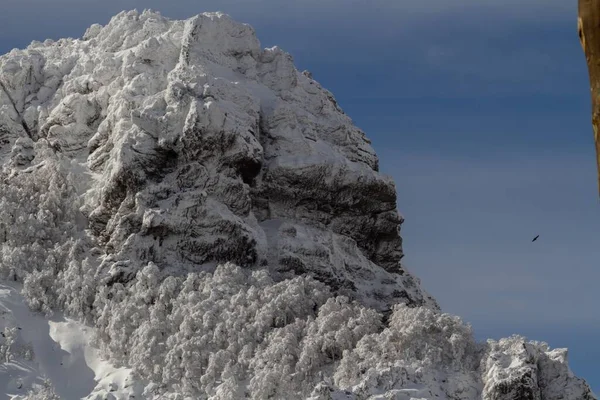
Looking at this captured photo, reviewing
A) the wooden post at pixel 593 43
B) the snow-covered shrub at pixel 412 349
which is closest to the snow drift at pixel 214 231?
the snow-covered shrub at pixel 412 349

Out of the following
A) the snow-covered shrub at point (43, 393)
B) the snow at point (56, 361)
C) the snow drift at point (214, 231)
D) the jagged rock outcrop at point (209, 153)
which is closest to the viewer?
the snow drift at point (214, 231)

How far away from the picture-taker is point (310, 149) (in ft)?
301

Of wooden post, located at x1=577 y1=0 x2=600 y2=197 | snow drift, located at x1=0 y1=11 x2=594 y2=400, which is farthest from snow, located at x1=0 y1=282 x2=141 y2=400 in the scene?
wooden post, located at x1=577 y1=0 x2=600 y2=197

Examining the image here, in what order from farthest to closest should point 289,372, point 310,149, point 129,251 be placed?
point 310,149 < point 129,251 < point 289,372

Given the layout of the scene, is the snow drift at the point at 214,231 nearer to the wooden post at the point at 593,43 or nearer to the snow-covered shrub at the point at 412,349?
the snow-covered shrub at the point at 412,349

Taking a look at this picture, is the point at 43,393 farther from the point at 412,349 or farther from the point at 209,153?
the point at 209,153

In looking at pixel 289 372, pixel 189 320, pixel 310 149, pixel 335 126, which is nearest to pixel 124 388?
pixel 189 320

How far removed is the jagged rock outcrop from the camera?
84625mm

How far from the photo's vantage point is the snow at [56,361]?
238 ft

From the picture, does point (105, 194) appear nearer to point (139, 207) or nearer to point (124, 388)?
point (139, 207)

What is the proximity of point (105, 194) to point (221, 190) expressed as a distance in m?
9.05

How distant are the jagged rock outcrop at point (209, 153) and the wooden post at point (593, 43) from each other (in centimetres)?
7637

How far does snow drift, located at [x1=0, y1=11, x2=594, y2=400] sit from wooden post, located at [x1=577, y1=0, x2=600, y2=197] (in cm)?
5842

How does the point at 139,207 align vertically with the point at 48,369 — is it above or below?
above
